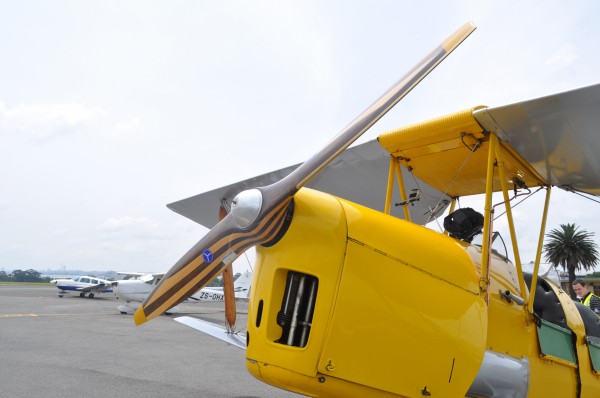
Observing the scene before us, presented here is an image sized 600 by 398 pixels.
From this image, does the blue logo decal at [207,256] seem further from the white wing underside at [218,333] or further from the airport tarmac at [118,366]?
the airport tarmac at [118,366]

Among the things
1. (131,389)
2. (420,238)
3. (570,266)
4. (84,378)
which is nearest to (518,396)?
(420,238)

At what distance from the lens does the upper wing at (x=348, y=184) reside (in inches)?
187

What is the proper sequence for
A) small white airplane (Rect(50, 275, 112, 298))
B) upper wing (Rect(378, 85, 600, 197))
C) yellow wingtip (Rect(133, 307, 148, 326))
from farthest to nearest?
small white airplane (Rect(50, 275, 112, 298)) → upper wing (Rect(378, 85, 600, 197)) → yellow wingtip (Rect(133, 307, 148, 326))

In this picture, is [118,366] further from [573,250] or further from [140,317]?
[573,250]

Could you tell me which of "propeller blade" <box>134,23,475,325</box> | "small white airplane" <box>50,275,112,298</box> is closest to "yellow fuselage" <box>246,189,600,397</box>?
"propeller blade" <box>134,23,475,325</box>

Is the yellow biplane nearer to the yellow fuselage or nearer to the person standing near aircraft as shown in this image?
the yellow fuselage

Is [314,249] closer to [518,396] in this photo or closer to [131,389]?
[518,396]

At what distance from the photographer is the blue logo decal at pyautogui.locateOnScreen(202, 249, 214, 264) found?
9.35ft

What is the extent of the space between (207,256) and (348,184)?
2.84m

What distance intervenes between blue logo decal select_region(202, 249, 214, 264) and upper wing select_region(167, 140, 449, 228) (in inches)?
58.4

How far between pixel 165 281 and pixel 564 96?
313 cm

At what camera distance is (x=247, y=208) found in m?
2.65

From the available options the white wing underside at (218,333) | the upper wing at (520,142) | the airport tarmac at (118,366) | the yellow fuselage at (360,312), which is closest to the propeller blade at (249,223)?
the yellow fuselage at (360,312)

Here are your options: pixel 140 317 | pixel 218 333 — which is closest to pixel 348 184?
pixel 218 333
